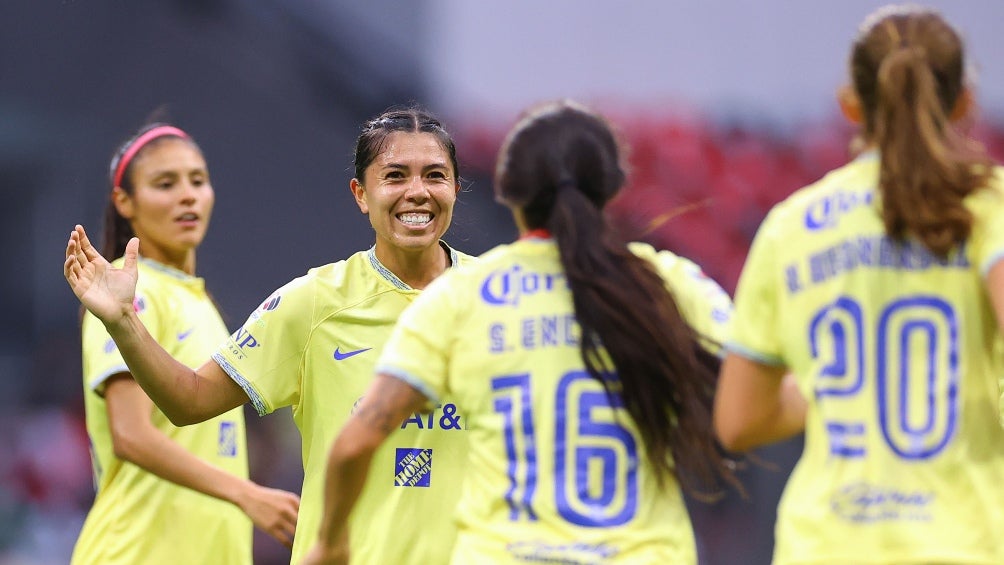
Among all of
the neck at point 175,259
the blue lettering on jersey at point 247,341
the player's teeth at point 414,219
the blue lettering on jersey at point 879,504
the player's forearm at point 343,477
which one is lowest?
the blue lettering on jersey at point 879,504

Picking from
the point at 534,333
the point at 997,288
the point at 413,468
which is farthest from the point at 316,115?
the point at 997,288

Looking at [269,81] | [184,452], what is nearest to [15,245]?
[269,81]

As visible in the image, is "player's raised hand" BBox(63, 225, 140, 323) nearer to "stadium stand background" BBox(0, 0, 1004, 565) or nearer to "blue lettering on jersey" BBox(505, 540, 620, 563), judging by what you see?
"blue lettering on jersey" BBox(505, 540, 620, 563)

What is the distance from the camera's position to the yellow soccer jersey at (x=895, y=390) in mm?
2336

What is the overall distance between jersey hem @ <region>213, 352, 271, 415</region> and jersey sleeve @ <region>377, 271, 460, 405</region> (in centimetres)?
95

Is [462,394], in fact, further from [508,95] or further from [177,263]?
[508,95]

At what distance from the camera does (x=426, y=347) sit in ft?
8.61

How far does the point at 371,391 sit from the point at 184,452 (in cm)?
156

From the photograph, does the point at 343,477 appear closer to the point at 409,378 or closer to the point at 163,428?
the point at 409,378

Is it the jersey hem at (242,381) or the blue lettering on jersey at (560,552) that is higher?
the jersey hem at (242,381)

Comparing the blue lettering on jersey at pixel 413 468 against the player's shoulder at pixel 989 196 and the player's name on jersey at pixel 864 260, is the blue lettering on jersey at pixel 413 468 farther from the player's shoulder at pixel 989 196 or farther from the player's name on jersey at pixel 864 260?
the player's shoulder at pixel 989 196

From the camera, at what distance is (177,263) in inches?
182

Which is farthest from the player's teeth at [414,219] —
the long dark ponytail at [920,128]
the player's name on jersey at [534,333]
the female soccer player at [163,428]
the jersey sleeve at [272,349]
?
the long dark ponytail at [920,128]

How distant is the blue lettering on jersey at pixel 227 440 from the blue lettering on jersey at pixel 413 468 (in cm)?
107
